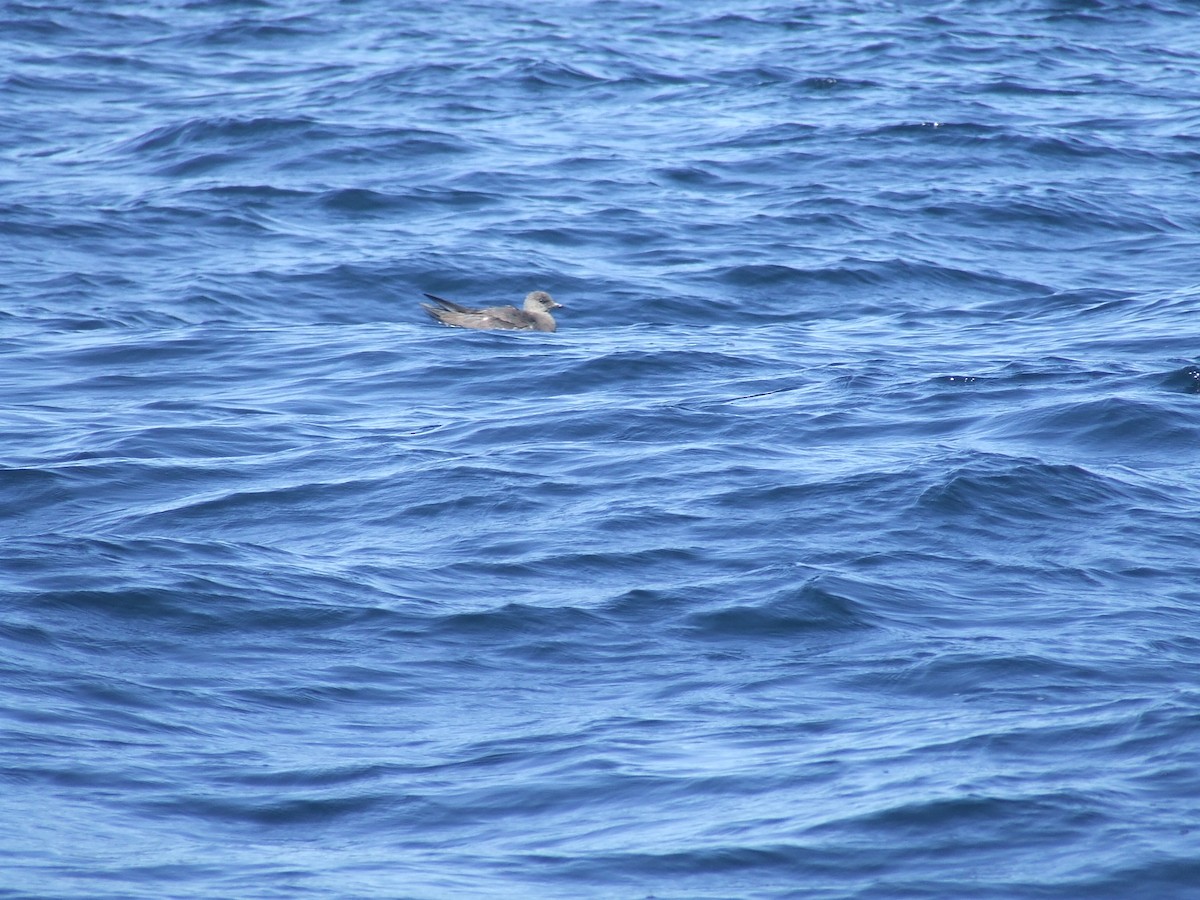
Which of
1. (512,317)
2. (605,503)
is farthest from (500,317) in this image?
(605,503)

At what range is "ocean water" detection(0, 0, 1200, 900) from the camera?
18.0 ft

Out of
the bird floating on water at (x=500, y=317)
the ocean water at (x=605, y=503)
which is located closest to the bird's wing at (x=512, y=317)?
the bird floating on water at (x=500, y=317)

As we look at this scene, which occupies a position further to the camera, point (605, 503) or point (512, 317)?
point (512, 317)

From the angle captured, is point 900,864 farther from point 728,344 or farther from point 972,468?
point 728,344

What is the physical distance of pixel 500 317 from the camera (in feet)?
43.2

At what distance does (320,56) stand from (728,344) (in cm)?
1304

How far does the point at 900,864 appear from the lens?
5.20 metres

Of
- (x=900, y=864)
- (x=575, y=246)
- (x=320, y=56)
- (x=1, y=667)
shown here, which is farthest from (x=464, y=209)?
(x=900, y=864)

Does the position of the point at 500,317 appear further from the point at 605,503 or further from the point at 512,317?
the point at 605,503

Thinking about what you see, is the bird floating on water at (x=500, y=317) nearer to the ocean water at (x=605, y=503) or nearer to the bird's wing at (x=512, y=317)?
the bird's wing at (x=512, y=317)

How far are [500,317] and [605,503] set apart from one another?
4774 millimetres

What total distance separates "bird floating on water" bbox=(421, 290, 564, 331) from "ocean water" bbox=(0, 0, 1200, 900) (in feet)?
0.56

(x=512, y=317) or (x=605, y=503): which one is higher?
(x=605, y=503)

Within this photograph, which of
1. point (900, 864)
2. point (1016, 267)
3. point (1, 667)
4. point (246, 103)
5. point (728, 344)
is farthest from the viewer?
point (246, 103)
